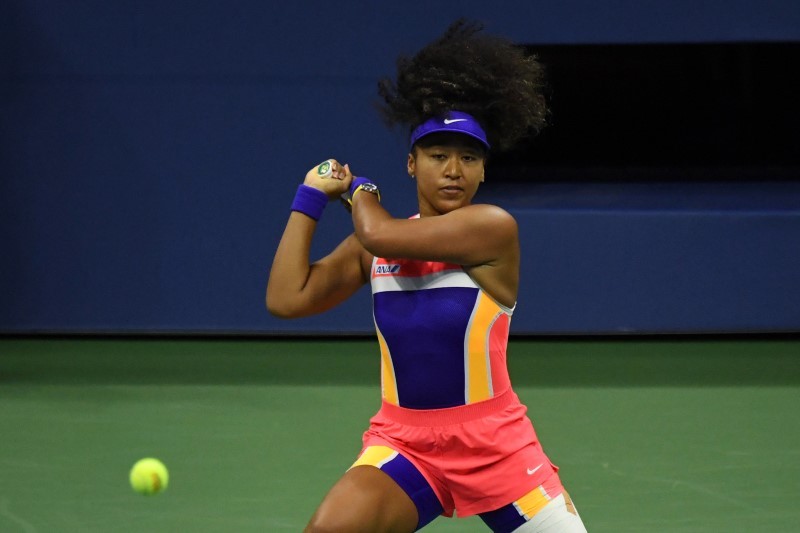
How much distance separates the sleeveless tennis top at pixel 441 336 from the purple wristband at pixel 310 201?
0.98ft

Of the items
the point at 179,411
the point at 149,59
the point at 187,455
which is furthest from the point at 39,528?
the point at 149,59

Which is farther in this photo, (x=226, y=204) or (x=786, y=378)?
(x=226, y=204)

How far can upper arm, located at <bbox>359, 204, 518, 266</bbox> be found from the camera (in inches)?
121

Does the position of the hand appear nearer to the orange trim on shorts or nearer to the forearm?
the forearm

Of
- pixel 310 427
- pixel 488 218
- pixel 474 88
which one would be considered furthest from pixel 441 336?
pixel 310 427

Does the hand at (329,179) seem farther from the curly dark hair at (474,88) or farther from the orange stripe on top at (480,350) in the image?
the orange stripe on top at (480,350)

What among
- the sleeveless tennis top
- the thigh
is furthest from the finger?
the thigh

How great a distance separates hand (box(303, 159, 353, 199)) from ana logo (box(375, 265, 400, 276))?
248 mm

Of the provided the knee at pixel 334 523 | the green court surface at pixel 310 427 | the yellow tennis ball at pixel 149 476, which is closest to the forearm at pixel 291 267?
the knee at pixel 334 523

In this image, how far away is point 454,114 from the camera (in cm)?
321

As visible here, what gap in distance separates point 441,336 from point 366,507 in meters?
0.46

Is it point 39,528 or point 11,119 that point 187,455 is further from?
point 11,119

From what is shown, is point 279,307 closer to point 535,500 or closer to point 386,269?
point 386,269

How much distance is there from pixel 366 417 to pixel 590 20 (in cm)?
300
